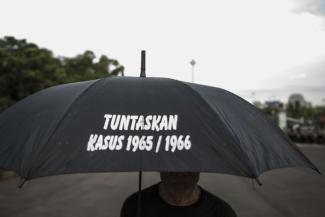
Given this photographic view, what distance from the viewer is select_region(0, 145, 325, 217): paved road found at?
840 centimetres

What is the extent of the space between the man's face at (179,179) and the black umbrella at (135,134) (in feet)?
1.21

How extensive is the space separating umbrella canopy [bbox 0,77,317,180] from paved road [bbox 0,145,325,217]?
233 inches

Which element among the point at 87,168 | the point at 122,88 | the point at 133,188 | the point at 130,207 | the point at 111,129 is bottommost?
the point at 133,188

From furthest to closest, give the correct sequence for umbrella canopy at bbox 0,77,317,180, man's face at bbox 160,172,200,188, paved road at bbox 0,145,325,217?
paved road at bbox 0,145,325,217, man's face at bbox 160,172,200,188, umbrella canopy at bbox 0,77,317,180

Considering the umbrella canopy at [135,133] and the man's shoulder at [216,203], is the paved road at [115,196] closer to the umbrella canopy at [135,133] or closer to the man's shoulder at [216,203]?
the man's shoulder at [216,203]

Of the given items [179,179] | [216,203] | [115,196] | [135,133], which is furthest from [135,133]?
[115,196]

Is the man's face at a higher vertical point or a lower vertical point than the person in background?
higher

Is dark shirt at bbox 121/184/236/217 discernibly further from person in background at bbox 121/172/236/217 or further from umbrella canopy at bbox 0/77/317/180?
umbrella canopy at bbox 0/77/317/180

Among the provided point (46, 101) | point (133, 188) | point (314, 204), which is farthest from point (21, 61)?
point (46, 101)

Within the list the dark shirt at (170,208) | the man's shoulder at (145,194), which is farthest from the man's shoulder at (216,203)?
the man's shoulder at (145,194)

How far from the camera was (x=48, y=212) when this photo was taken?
8.34 meters

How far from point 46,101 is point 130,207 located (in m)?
0.74

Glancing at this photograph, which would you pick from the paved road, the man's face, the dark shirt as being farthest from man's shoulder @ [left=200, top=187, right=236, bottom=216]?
the paved road

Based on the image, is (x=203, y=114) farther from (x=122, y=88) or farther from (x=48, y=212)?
(x=48, y=212)
